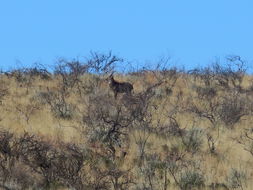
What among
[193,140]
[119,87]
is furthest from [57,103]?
[193,140]

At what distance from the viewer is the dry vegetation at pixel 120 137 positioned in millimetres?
10180

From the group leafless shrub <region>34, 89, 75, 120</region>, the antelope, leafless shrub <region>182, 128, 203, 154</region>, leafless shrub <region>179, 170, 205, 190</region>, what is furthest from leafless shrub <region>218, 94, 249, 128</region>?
leafless shrub <region>179, 170, 205, 190</region>

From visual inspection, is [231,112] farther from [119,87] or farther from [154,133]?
[119,87]

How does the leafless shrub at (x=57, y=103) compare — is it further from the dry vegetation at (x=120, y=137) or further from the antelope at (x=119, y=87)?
the antelope at (x=119, y=87)

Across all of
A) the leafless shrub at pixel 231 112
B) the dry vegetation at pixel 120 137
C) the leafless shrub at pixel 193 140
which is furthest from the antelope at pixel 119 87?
the leafless shrub at pixel 193 140

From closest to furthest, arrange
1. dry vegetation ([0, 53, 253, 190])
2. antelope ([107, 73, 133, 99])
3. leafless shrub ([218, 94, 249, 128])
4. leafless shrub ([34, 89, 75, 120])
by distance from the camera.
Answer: dry vegetation ([0, 53, 253, 190])
leafless shrub ([34, 89, 75, 120])
leafless shrub ([218, 94, 249, 128])
antelope ([107, 73, 133, 99])

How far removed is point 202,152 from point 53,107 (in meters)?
4.13

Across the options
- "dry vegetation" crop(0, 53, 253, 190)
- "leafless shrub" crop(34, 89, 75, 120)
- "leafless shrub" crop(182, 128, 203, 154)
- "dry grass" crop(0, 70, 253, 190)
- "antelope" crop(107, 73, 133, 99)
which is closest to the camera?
"dry vegetation" crop(0, 53, 253, 190)

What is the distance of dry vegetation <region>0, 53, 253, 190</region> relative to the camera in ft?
33.4

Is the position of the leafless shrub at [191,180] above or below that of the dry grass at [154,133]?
below

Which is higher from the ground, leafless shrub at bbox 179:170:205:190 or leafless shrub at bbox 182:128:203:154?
leafless shrub at bbox 182:128:203:154

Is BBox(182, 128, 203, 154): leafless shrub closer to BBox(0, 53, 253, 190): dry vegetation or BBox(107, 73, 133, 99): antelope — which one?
BBox(0, 53, 253, 190): dry vegetation

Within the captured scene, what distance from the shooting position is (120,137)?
12391 mm

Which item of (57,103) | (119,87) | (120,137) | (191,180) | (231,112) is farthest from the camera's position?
(119,87)
